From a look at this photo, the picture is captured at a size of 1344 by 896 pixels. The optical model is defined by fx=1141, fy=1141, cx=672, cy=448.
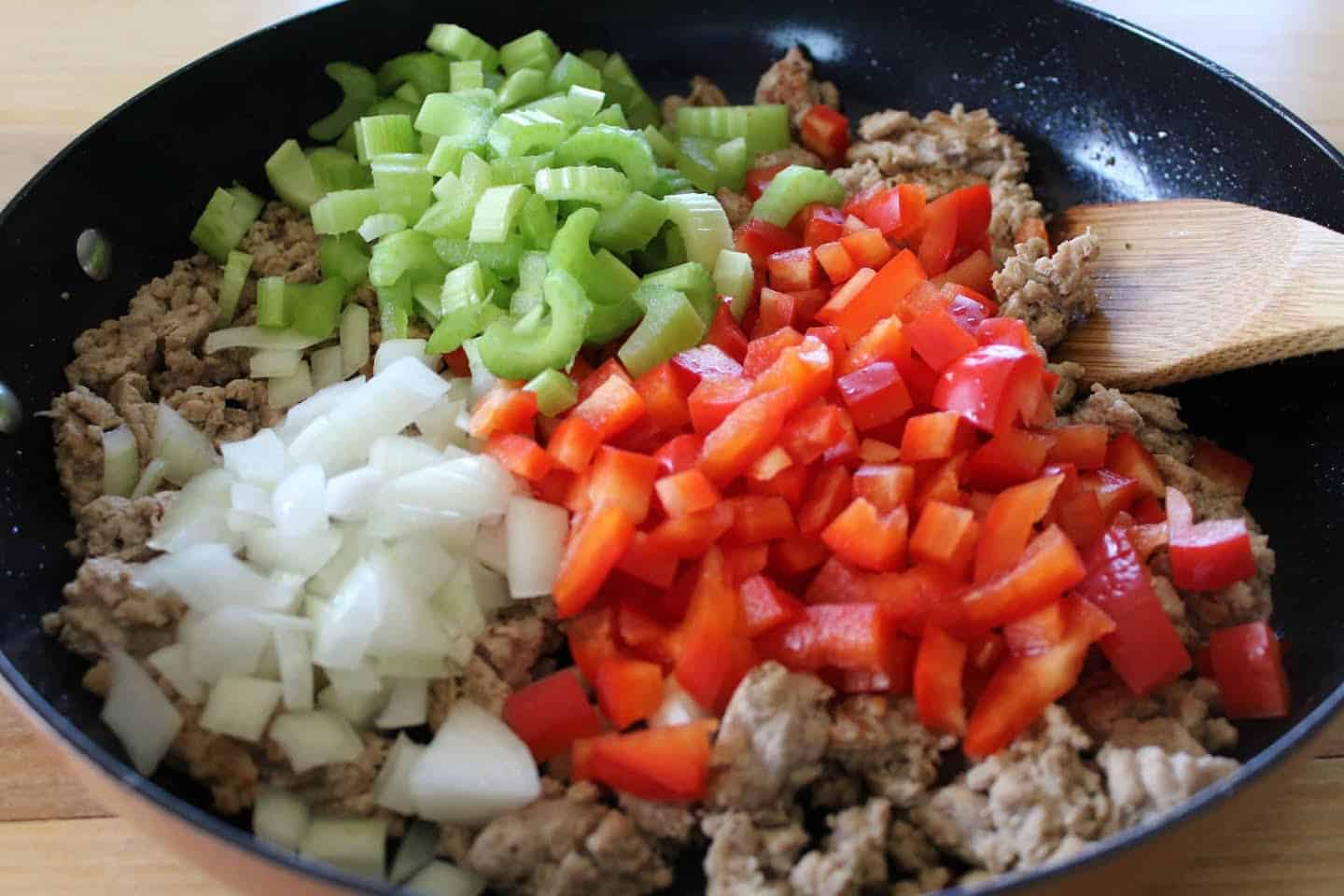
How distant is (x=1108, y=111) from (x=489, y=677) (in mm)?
1778

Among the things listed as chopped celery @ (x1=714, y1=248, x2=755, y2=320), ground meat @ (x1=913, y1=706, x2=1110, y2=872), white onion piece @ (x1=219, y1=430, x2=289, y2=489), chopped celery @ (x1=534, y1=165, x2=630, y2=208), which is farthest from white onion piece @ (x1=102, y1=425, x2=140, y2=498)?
ground meat @ (x1=913, y1=706, x2=1110, y2=872)

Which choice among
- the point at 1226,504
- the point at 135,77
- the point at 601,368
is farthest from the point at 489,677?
the point at 135,77

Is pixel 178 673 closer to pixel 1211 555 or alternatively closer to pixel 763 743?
pixel 763 743

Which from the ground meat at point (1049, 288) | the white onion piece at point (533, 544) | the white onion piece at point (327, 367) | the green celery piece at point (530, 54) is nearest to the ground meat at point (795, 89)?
the green celery piece at point (530, 54)

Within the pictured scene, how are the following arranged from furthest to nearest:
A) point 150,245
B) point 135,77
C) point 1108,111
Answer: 1. point 135,77
2. point 1108,111
3. point 150,245

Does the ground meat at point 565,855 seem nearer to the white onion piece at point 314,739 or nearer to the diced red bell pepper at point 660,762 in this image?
the diced red bell pepper at point 660,762

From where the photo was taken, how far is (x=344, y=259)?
227 centimetres

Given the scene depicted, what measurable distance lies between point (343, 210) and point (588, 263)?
56 centimetres

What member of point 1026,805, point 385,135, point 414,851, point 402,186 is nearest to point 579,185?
point 402,186

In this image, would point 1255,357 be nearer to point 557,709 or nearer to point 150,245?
point 557,709

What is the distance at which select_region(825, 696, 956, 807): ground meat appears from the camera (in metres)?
1.61

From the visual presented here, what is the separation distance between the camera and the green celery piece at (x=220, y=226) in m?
2.29

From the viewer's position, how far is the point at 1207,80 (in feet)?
7.48

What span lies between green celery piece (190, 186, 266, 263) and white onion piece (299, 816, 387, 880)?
1.23 m
